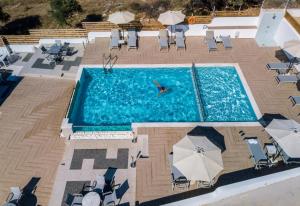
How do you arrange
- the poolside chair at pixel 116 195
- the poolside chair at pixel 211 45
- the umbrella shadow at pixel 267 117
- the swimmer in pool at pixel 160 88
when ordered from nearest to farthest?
1. the poolside chair at pixel 116 195
2. the umbrella shadow at pixel 267 117
3. the swimmer in pool at pixel 160 88
4. the poolside chair at pixel 211 45

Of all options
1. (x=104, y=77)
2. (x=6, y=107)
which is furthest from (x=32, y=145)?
(x=104, y=77)

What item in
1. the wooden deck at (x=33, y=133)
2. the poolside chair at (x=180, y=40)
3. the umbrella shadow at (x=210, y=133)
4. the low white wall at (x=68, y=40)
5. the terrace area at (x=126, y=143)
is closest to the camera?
the terrace area at (x=126, y=143)

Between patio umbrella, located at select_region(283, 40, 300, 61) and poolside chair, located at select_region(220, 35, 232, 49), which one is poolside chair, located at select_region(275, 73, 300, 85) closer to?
patio umbrella, located at select_region(283, 40, 300, 61)

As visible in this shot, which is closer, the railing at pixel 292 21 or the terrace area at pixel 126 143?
the terrace area at pixel 126 143

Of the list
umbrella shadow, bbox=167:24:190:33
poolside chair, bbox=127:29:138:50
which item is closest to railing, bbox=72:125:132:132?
poolside chair, bbox=127:29:138:50

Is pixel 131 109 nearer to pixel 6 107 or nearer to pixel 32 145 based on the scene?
pixel 32 145

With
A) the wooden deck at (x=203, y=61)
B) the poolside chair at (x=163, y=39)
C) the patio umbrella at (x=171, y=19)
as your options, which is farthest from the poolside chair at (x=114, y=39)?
the patio umbrella at (x=171, y=19)

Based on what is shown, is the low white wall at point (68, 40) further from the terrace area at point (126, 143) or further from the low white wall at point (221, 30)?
the terrace area at point (126, 143)
